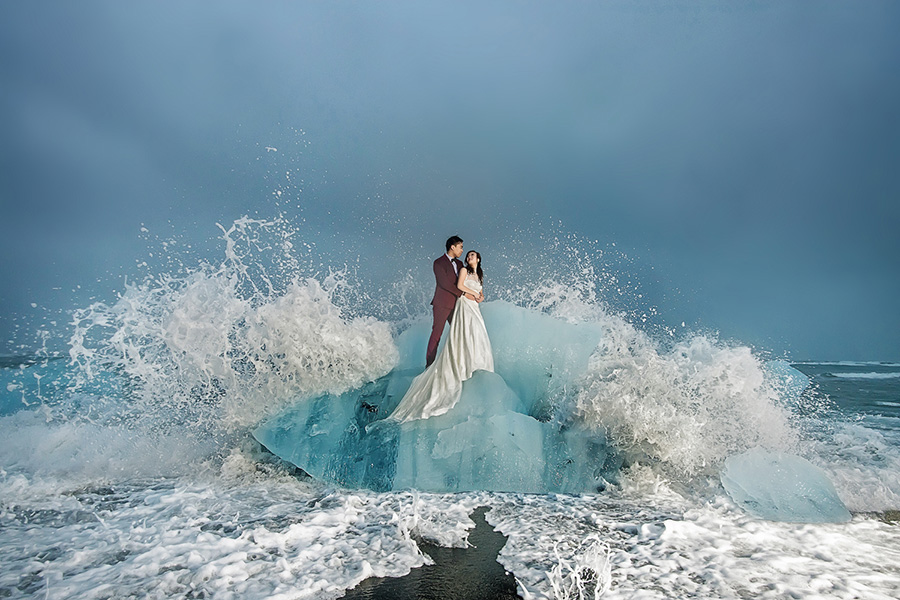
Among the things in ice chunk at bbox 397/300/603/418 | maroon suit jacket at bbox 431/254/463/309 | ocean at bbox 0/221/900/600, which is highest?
maroon suit jacket at bbox 431/254/463/309

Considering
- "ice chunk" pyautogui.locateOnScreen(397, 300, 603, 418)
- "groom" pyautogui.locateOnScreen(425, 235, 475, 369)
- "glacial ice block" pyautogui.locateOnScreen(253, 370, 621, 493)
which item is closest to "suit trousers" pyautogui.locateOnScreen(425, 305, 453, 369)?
"groom" pyautogui.locateOnScreen(425, 235, 475, 369)

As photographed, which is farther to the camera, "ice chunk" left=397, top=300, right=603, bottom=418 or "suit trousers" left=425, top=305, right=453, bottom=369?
"suit trousers" left=425, top=305, right=453, bottom=369

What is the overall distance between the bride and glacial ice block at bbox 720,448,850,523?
323 cm

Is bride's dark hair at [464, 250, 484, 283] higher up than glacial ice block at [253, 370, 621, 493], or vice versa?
bride's dark hair at [464, 250, 484, 283]

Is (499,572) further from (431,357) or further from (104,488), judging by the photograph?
(104,488)

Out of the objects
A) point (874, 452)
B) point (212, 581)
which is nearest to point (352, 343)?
Answer: point (212, 581)

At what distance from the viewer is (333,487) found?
598 cm

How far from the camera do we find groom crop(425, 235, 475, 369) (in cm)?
727

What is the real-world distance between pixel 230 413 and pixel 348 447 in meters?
1.72

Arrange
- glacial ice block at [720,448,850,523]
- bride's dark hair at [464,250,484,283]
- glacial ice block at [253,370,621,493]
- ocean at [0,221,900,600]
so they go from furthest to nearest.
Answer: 1. bride's dark hair at [464,250,484,283]
2. glacial ice block at [253,370,621,493]
3. glacial ice block at [720,448,850,523]
4. ocean at [0,221,900,600]

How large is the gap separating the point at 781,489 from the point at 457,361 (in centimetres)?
395

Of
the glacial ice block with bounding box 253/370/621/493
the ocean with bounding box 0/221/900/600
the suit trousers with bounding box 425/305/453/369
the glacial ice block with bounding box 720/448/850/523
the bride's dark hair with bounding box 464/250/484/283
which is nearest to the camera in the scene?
the ocean with bounding box 0/221/900/600

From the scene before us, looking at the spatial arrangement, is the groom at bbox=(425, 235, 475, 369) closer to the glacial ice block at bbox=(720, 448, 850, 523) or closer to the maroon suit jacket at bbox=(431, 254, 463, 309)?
the maroon suit jacket at bbox=(431, 254, 463, 309)

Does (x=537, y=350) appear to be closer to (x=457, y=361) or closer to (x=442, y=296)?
(x=457, y=361)
